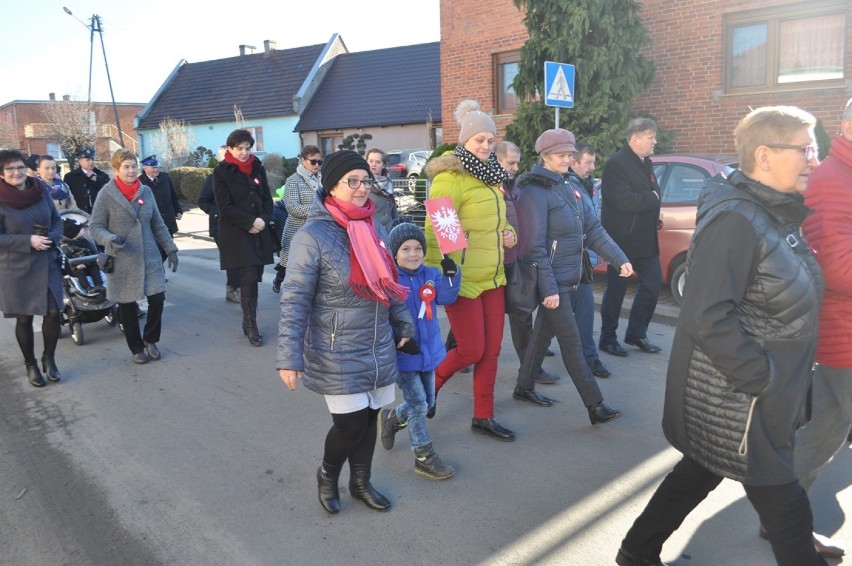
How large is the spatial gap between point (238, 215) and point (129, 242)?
1039 millimetres

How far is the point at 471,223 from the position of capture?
4391 millimetres

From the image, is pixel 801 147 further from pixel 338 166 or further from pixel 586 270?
pixel 586 270

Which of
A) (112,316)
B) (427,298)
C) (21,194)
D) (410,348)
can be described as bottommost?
(112,316)

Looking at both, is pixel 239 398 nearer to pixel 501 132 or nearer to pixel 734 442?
pixel 734 442

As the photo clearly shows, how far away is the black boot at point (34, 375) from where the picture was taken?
5.99m

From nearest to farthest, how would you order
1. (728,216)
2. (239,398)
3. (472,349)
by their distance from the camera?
(728,216) → (472,349) → (239,398)

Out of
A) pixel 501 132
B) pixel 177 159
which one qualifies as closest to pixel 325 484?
pixel 501 132

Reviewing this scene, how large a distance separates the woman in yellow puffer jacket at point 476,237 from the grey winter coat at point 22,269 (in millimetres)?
3465

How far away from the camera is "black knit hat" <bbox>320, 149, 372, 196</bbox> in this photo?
3.41 m

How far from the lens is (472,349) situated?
4.43 metres

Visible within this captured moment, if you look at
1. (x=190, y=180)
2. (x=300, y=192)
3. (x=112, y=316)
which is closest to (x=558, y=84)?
(x=300, y=192)

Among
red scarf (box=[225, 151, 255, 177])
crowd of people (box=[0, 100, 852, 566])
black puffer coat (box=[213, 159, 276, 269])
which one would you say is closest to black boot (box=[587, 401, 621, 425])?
crowd of people (box=[0, 100, 852, 566])

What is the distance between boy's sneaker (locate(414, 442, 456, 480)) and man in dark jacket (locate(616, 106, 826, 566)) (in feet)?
5.82

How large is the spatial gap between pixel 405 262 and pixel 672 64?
35.1 feet
